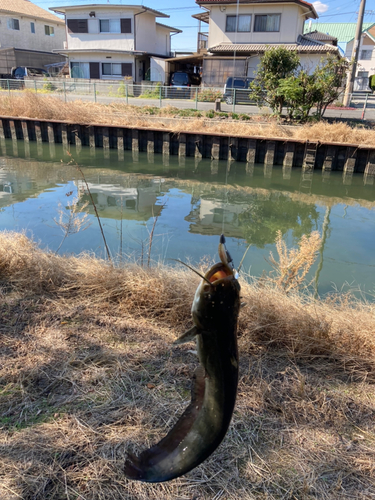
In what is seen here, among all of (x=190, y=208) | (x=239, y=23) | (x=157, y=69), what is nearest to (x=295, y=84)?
Answer: (x=190, y=208)

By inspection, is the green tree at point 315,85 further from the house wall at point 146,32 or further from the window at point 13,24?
the window at point 13,24

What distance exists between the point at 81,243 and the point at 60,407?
5423 mm

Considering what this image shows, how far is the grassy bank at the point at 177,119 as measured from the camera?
53.3 feet

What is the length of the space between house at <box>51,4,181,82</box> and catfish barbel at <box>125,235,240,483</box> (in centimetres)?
3713

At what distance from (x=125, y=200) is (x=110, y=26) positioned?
31.4 m

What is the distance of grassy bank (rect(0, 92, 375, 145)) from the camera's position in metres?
16.2

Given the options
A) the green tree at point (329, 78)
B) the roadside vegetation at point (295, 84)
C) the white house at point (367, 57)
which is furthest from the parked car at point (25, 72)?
the white house at point (367, 57)

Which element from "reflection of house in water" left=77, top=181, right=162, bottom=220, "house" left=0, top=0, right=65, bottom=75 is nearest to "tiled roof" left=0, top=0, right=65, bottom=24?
"house" left=0, top=0, right=65, bottom=75

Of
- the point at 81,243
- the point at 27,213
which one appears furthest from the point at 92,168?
the point at 81,243

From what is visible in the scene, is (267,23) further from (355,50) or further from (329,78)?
(329,78)

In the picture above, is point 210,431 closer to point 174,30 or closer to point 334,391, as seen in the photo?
point 334,391

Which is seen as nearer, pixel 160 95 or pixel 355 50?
pixel 355 50

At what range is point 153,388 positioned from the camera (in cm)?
300

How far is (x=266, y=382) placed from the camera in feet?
9.96
